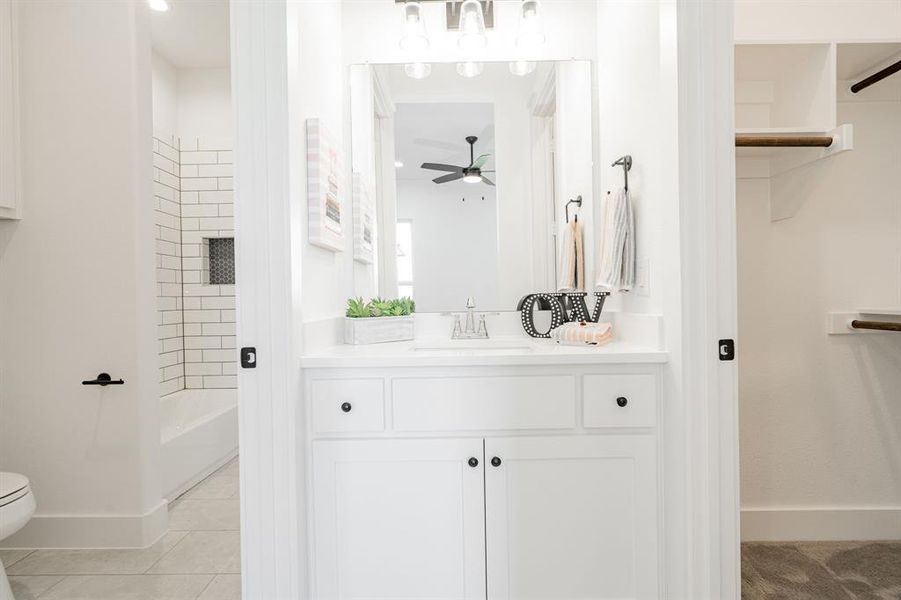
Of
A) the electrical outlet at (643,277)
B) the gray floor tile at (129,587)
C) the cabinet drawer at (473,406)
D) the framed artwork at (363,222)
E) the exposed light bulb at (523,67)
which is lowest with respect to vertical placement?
the gray floor tile at (129,587)

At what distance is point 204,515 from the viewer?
2693mm

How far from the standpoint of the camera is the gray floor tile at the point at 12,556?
222cm

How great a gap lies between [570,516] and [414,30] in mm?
2014

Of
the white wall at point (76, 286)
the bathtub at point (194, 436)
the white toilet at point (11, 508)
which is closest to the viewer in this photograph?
the white toilet at point (11, 508)

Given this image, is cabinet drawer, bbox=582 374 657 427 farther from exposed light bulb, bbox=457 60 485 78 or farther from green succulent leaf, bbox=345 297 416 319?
exposed light bulb, bbox=457 60 485 78

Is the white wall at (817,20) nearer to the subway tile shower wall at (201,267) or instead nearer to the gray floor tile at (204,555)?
the gray floor tile at (204,555)

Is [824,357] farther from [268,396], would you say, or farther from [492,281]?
[268,396]

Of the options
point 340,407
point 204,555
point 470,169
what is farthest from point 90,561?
point 470,169

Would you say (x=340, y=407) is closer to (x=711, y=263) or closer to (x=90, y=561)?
(x=711, y=263)

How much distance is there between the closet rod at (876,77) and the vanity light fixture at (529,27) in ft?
4.29

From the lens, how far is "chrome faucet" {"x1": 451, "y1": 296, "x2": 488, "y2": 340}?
236 centimetres

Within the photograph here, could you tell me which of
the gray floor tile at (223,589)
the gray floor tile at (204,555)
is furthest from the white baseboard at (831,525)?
the gray floor tile at (204,555)

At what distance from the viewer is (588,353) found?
166 centimetres

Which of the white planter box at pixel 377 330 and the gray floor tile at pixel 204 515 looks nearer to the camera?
the white planter box at pixel 377 330
